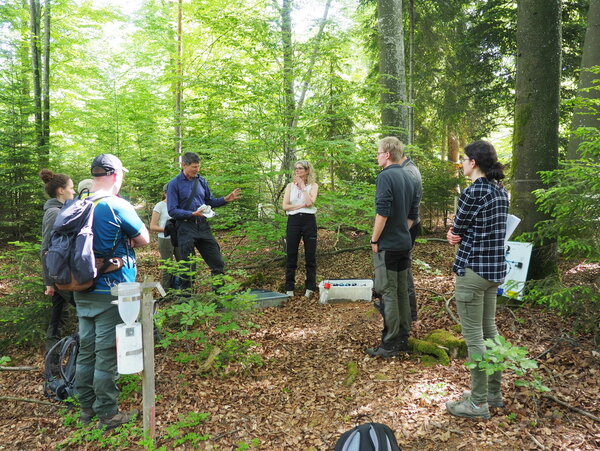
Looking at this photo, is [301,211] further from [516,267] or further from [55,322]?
[55,322]

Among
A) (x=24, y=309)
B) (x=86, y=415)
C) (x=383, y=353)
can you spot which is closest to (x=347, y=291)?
(x=383, y=353)

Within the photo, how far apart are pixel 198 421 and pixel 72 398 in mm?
1337

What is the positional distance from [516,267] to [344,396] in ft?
9.15

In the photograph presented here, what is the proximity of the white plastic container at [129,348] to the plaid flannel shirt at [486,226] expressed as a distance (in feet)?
7.50

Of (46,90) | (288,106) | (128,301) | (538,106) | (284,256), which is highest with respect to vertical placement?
(46,90)

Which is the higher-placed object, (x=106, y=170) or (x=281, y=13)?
(x=281, y=13)

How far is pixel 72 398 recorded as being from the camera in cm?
348

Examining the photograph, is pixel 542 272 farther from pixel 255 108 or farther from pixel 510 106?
pixel 510 106

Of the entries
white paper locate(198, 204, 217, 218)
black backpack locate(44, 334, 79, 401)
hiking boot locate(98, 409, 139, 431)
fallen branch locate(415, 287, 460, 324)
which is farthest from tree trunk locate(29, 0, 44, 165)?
A: fallen branch locate(415, 287, 460, 324)

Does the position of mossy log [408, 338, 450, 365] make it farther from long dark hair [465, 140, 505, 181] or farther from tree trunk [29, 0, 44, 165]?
tree trunk [29, 0, 44, 165]

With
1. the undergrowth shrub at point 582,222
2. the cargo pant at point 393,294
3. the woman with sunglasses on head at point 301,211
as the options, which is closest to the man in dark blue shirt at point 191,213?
the woman with sunglasses on head at point 301,211

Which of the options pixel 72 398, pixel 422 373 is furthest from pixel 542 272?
pixel 72 398

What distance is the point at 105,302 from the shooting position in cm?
297

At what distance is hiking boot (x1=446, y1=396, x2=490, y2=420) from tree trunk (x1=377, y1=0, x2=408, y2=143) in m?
4.57
